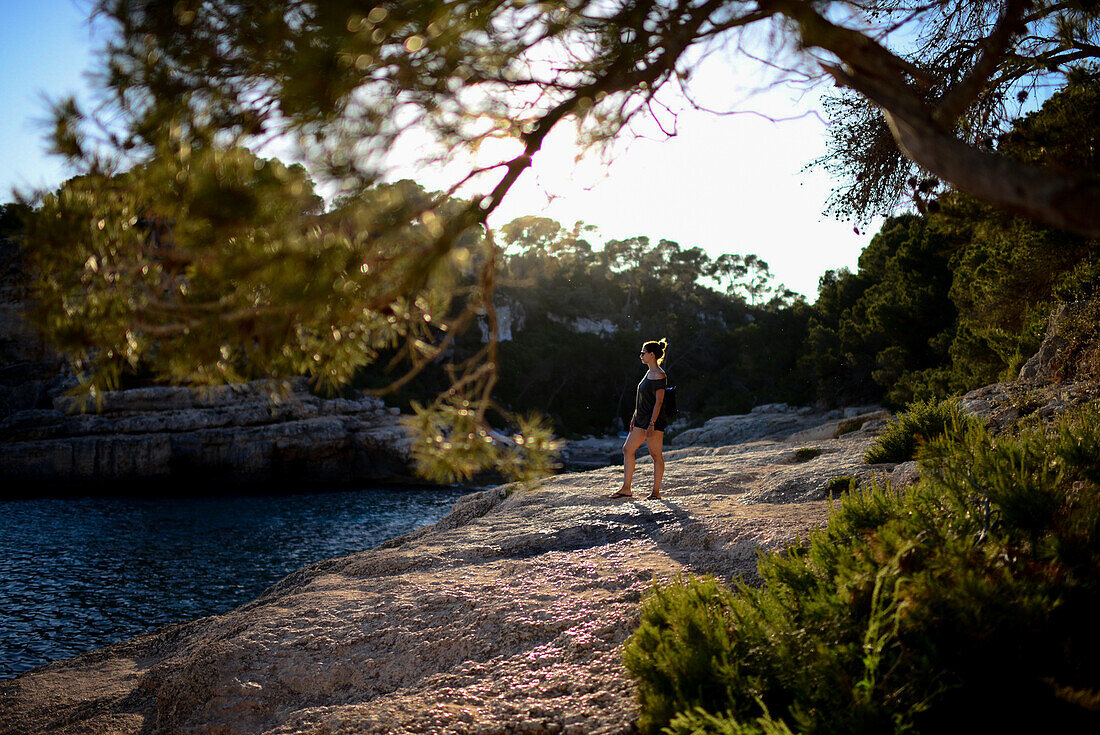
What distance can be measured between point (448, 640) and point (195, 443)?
22.9 meters

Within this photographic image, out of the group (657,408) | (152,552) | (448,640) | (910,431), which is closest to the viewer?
(448,640)

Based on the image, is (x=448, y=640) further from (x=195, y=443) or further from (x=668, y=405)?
(x=195, y=443)

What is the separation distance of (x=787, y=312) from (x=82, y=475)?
34474 mm

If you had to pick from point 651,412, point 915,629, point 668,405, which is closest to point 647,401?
point 651,412

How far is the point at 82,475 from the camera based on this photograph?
2186 cm

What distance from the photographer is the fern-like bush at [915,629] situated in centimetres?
206

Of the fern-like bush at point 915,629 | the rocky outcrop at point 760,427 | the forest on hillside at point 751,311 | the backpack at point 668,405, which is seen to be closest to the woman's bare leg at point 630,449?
the backpack at point 668,405

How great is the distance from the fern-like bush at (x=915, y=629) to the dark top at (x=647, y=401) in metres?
3.27

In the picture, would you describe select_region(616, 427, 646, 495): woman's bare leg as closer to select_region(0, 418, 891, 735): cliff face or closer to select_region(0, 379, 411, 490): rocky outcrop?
select_region(0, 418, 891, 735): cliff face

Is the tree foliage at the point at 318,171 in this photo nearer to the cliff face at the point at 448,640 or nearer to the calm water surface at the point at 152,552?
the cliff face at the point at 448,640

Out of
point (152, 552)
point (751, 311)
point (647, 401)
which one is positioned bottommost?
point (152, 552)

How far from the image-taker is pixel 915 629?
2.29 metres

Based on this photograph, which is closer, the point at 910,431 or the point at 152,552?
the point at 910,431

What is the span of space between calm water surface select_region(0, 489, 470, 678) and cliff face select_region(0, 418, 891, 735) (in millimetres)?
3524
